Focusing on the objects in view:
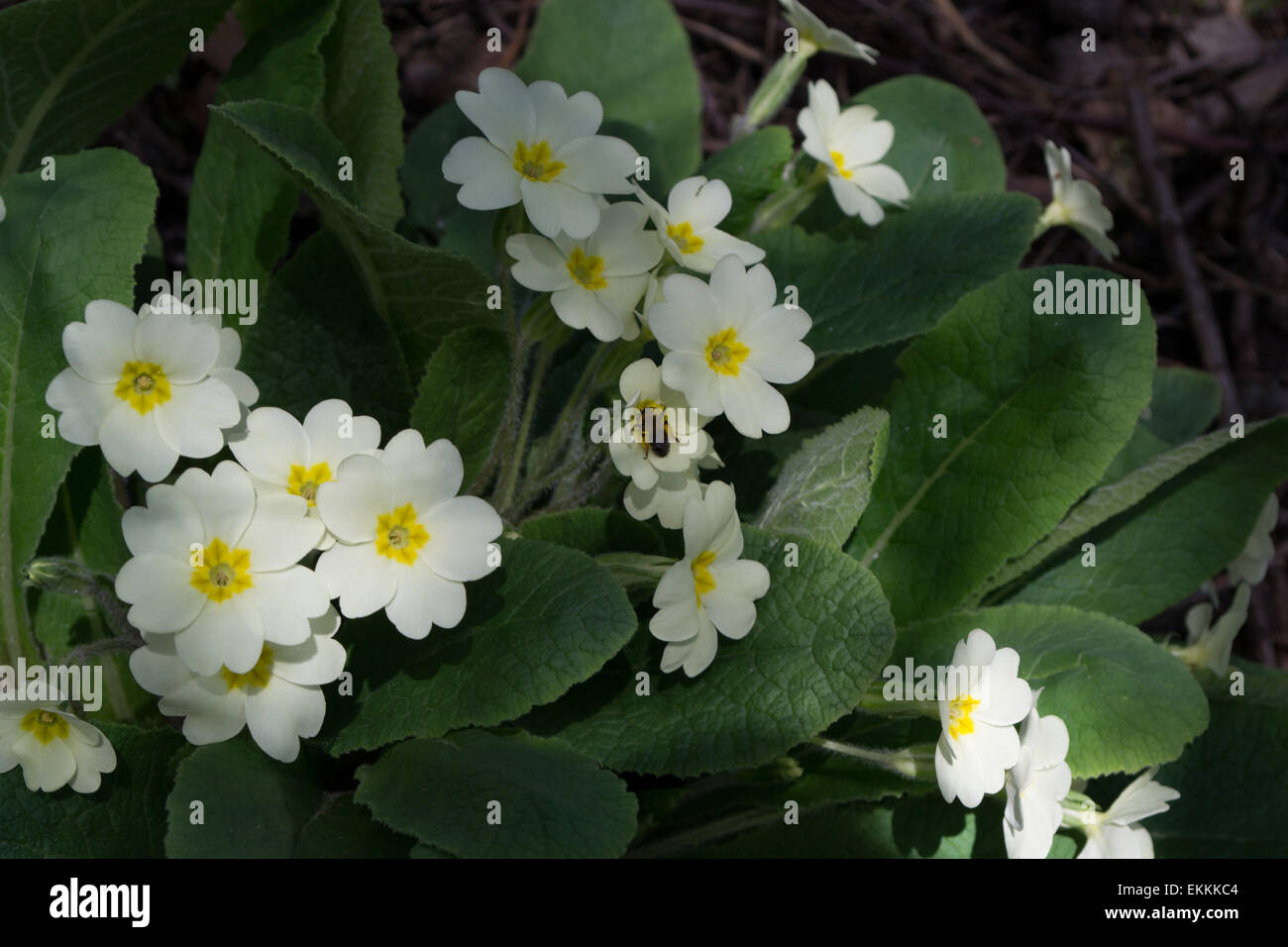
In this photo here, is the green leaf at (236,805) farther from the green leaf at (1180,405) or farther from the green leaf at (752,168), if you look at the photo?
the green leaf at (1180,405)

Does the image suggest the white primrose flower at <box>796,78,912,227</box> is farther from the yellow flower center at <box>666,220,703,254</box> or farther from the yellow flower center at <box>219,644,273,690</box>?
the yellow flower center at <box>219,644,273,690</box>

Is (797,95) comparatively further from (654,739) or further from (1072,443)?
(654,739)

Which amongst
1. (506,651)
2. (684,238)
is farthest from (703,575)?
(684,238)

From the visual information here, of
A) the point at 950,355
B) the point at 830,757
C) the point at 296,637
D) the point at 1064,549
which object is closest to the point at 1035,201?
the point at 950,355

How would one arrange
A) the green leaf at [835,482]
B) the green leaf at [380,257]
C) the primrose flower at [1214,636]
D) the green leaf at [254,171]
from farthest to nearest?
the primrose flower at [1214,636] → the green leaf at [254,171] → the green leaf at [835,482] → the green leaf at [380,257]

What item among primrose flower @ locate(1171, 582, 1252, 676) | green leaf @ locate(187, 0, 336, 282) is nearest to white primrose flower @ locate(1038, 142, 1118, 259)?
primrose flower @ locate(1171, 582, 1252, 676)

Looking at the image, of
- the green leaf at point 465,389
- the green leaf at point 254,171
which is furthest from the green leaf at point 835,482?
the green leaf at point 254,171

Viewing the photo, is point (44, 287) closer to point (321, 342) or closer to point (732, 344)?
point (321, 342)
